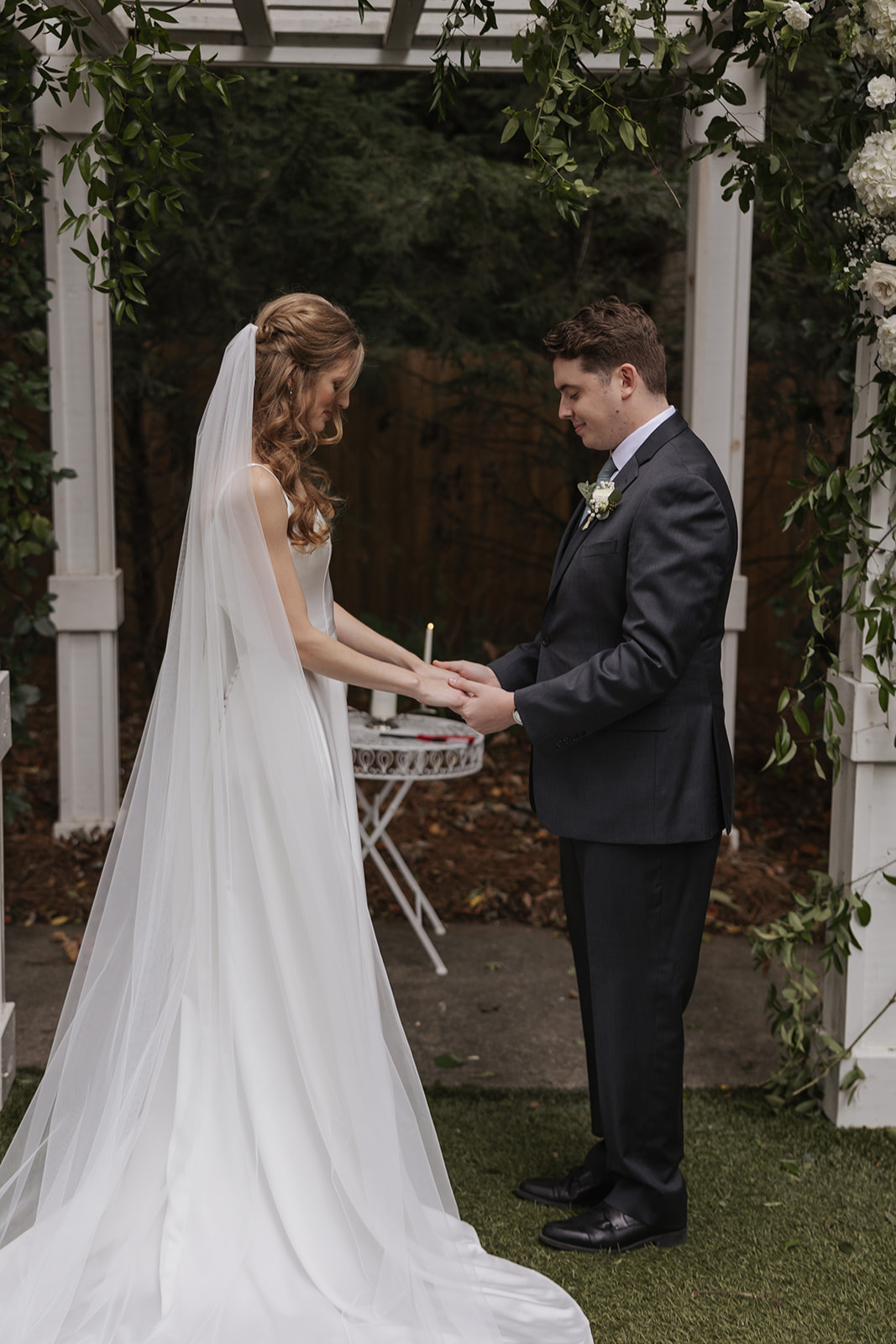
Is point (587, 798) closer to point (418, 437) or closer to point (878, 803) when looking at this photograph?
point (878, 803)

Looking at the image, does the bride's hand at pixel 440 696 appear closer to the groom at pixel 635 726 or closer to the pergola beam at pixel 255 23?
the groom at pixel 635 726

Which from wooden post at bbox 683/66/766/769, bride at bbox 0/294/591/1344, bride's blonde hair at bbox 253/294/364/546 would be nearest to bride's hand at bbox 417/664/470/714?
bride at bbox 0/294/591/1344

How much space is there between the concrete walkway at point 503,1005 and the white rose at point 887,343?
6.96 feet

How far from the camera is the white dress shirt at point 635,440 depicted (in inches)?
115

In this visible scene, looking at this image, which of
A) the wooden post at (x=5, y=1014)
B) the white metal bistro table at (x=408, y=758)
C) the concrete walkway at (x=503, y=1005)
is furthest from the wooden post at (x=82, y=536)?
the wooden post at (x=5, y=1014)

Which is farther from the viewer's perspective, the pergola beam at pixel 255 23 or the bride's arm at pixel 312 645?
the pergola beam at pixel 255 23

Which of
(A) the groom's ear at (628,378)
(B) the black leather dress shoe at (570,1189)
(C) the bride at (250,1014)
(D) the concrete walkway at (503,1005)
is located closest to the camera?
(C) the bride at (250,1014)

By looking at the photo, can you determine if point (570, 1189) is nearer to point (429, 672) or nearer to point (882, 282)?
point (429, 672)

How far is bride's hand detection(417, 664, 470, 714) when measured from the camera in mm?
3064

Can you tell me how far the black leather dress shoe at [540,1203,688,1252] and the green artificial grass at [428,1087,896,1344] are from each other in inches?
1.1

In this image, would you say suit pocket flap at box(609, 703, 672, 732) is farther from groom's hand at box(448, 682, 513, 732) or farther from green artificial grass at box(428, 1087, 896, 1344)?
green artificial grass at box(428, 1087, 896, 1344)

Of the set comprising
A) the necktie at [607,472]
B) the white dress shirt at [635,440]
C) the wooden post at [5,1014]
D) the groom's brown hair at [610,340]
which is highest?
the groom's brown hair at [610,340]

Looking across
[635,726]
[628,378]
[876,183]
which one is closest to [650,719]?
[635,726]

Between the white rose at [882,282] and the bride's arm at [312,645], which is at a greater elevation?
the white rose at [882,282]
